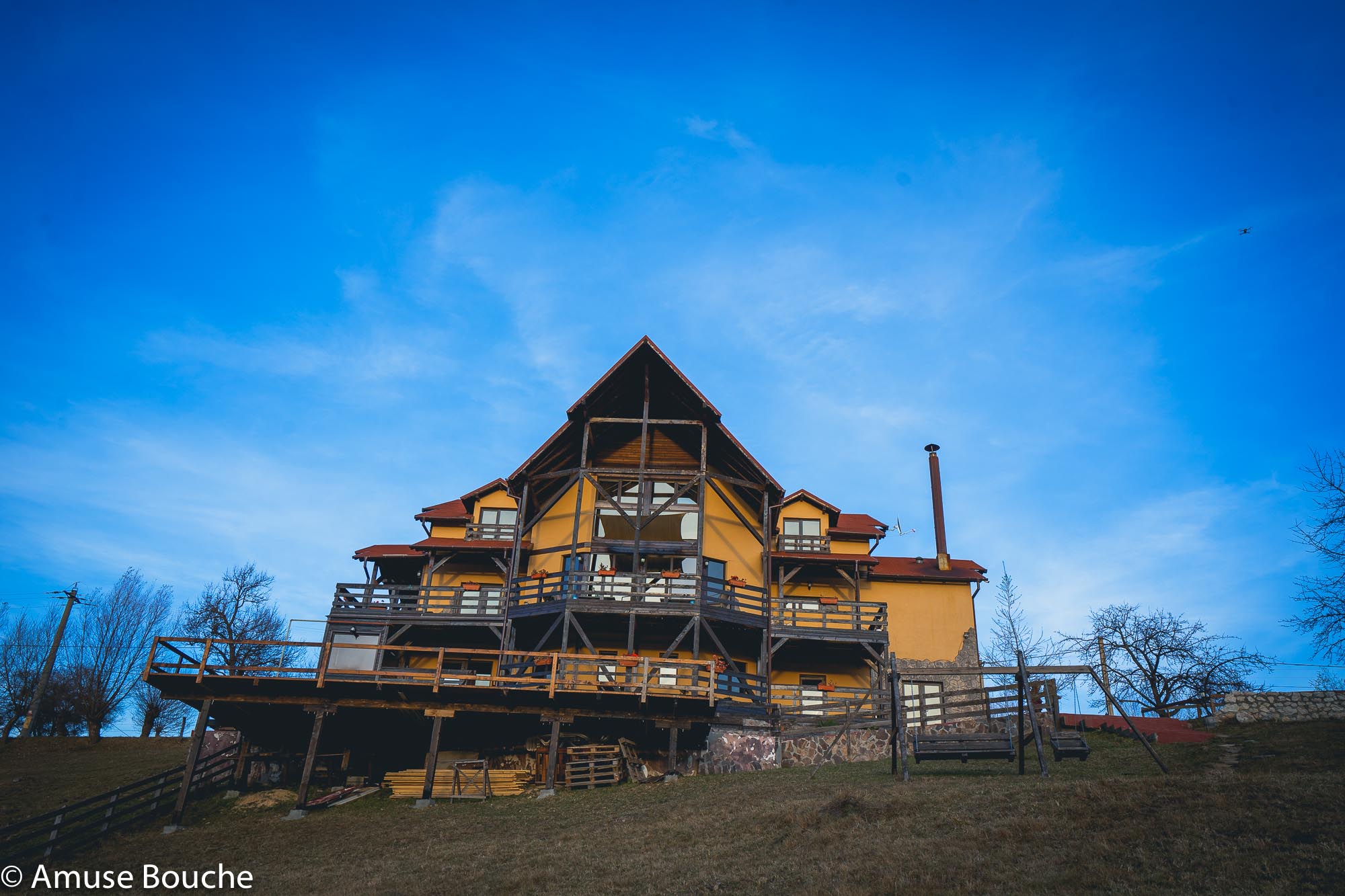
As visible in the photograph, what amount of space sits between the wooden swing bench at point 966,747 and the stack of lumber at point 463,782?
10.8 m

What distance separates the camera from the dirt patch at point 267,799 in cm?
2175

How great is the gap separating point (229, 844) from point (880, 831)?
A: 46.4 feet

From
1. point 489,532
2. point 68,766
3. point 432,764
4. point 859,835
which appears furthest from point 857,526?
point 68,766

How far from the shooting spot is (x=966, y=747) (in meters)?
15.9

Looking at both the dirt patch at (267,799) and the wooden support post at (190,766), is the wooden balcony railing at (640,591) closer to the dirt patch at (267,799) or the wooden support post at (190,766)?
the dirt patch at (267,799)

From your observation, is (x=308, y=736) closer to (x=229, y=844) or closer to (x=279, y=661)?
(x=229, y=844)

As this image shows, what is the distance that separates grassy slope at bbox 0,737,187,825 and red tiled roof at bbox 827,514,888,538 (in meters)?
26.4

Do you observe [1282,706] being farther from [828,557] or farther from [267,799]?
[267,799]

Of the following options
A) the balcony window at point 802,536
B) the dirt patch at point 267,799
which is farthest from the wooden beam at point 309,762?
the balcony window at point 802,536

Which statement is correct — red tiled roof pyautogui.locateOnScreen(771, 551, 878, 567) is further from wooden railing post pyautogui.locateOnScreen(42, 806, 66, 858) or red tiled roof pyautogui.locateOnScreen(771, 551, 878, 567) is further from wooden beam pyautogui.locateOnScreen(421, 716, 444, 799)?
wooden railing post pyautogui.locateOnScreen(42, 806, 66, 858)

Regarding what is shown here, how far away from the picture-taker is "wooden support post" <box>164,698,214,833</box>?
65.1ft

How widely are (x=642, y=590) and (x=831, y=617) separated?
7.07 meters

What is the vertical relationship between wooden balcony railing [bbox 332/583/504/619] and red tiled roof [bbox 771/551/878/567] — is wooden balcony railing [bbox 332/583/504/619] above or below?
below

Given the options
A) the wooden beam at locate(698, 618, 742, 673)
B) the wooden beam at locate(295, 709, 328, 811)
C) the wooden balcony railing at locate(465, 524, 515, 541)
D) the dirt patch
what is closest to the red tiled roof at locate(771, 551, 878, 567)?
the wooden beam at locate(698, 618, 742, 673)
